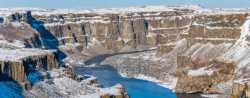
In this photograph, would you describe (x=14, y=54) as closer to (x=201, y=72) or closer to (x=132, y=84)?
(x=201, y=72)

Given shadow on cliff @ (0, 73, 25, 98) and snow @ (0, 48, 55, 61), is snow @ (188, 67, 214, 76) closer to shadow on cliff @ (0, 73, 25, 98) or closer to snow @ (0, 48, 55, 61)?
A: snow @ (0, 48, 55, 61)

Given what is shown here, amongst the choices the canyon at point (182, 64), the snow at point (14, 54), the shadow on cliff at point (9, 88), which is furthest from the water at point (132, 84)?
the shadow on cliff at point (9, 88)

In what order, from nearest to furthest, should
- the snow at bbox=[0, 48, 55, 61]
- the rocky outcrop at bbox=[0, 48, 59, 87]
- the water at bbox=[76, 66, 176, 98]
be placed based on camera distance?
the rocky outcrop at bbox=[0, 48, 59, 87], the snow at bbox=[0, 48, 55, 61], the water at bbox=[76, 66, 176, 98]

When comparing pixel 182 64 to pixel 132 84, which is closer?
pixel 132 84

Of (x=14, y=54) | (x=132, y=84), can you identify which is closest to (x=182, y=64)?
(x=132, y=84)

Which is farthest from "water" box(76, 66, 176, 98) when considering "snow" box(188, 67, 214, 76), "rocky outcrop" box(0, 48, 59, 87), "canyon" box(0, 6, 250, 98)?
"rocky outcrop" box(0, 48, 59, 87)

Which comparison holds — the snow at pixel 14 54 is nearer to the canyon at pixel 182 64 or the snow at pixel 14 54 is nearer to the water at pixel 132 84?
the canyon at pixel 182 64

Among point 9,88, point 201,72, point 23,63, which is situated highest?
point 23,63

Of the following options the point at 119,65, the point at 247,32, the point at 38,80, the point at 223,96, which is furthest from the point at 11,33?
the point at 38,80
